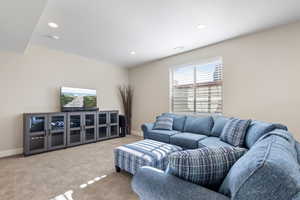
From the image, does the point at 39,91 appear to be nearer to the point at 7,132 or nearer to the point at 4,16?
the point at 7,132

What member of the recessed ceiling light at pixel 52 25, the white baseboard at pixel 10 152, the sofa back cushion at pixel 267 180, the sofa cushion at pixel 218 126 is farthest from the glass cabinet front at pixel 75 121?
the sofa back cushion at pixel 267 180

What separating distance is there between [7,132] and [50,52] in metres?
2.11

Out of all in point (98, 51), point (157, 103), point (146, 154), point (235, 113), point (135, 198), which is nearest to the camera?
point (135, 198)

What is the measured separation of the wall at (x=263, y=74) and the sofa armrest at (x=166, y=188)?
2.84 metres

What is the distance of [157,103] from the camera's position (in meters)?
4.66

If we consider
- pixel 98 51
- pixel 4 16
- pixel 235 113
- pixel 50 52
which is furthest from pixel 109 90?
pixel 235 113

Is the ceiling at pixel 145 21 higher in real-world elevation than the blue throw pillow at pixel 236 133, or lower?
higher

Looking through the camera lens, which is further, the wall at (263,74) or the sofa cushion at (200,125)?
the sofa cushion at (200,125)

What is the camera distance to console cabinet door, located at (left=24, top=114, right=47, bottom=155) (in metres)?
3.09

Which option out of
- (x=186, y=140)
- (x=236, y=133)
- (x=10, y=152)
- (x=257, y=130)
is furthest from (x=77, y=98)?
(x=257, y=130)

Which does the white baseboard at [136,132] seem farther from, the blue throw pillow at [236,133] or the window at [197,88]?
the blue throw pillow at [236,133]

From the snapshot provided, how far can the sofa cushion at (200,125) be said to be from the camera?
3047mm

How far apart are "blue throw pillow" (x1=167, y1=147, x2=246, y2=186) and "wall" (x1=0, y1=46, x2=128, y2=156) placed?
13.0ft

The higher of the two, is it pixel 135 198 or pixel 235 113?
pixel 235 113
